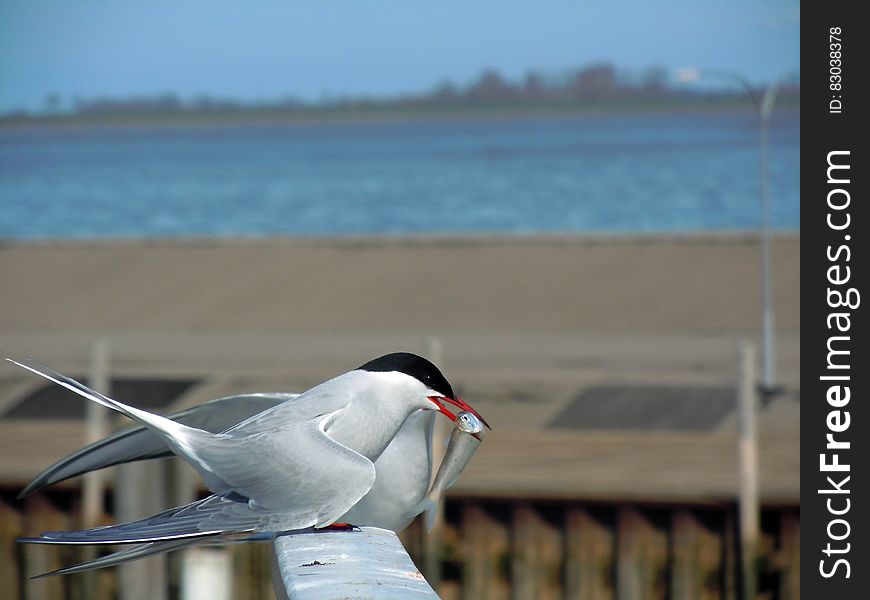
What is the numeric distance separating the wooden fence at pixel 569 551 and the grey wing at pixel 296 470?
8725 millimetres

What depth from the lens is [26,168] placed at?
531 ft

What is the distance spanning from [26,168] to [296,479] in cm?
16671

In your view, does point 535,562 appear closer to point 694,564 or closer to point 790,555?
point 694,564

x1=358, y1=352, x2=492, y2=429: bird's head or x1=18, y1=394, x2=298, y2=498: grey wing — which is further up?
x1=358, y1=352, x2=492, y2=429: bird's head

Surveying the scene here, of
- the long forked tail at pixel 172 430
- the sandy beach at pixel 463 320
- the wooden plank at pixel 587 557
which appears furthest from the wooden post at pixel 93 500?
the long forked tail at pixel 172 430

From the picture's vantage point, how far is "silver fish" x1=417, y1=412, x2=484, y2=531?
3.67 m

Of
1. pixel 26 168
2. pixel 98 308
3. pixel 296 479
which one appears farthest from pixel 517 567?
pixel 26 168

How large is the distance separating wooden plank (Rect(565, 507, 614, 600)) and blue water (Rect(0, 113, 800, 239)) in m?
45.1

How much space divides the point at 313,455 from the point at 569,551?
9011 millimetres

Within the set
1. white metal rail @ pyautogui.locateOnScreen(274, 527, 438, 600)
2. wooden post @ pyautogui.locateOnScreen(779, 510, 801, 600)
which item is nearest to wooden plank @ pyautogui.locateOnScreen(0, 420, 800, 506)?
wooden post @ pyautogui.locateOnScreen(779, 510, 801, 600)

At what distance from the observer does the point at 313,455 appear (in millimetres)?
3674

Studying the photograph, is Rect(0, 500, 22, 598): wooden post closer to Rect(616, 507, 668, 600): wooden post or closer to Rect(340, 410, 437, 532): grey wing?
Rect(616, 507, 668, 600): wooden post

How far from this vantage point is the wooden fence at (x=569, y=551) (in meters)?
12.2
